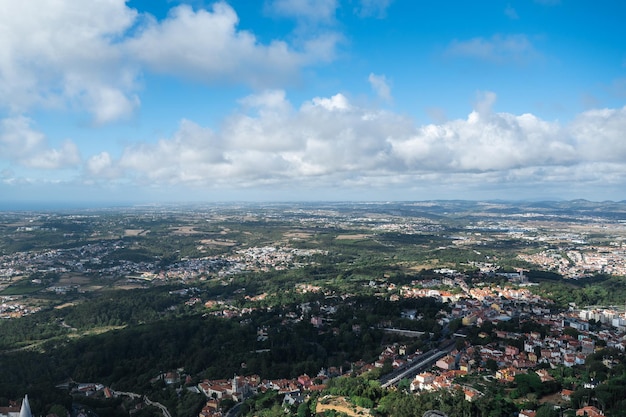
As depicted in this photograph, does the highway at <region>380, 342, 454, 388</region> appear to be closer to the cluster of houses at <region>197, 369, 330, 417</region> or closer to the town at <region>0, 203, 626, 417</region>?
the town at <region>0, 203, 626, 417</region>

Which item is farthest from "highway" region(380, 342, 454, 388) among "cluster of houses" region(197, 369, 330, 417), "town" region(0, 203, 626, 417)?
"cluster of houses" region(197, 369, 330, 417)

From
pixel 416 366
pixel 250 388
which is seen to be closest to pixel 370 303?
pixel 416 366

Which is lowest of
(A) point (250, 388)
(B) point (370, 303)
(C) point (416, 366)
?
(A) point (250, 388)

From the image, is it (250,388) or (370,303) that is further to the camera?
(370,303)

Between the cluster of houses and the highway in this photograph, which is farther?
the highway

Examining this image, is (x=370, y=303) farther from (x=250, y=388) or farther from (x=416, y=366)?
(x=250, y=388)

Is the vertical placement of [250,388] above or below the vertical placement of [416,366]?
below

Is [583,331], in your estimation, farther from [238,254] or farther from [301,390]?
[238,254]

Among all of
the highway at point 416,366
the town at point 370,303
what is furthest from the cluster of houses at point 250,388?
the highway at point 416,366

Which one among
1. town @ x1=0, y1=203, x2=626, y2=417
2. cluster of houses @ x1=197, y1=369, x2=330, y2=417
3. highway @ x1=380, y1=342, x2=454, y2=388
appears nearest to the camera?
town @ x1=0, y1=203, x2=626, y2=417

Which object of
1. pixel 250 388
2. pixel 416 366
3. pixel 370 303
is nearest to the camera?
pixel 250 388

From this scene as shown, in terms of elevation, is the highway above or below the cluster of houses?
above
